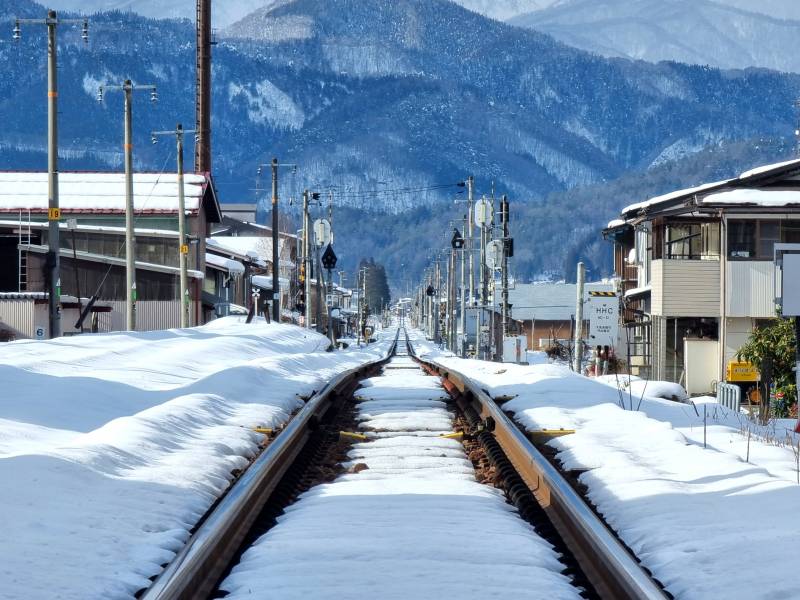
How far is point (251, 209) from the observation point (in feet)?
440

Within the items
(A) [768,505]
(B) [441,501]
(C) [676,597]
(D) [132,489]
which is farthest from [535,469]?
(C) [676,597]

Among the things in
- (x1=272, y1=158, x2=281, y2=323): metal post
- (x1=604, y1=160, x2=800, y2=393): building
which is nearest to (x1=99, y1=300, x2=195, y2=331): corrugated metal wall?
(x1=272, y1=158, x2=281, y2=323): metal post

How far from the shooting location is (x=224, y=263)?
69.8 metres

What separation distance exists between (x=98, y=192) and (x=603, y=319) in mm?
38273

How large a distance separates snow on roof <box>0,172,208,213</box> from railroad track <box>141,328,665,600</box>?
1971 inches

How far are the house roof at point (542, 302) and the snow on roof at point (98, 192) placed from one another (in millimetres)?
38904

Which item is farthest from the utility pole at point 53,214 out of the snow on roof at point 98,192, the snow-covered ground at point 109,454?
the snow on roof at point 98,192

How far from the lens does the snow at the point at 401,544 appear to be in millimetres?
5797

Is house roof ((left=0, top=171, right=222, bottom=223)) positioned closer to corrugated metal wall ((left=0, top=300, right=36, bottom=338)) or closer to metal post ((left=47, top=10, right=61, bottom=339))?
corrugated metal wall ((left=0, top=300, right=36, bottom=338))

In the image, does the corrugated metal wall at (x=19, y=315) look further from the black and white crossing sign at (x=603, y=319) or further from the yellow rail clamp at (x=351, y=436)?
the yellow rail clamp at (x=351, y=436)

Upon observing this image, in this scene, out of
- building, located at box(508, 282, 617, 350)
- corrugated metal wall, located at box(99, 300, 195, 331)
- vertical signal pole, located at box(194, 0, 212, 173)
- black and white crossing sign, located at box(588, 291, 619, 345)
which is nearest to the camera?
black and white crossing sign, located at box(588, 291, 619, 345)

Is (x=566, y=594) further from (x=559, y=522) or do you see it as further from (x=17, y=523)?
(x=17, y=523)

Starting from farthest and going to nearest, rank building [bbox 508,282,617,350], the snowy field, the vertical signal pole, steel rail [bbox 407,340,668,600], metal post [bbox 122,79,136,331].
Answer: building [bbox 508,282,617,350], the vertical signal pole, metal post [bbox 122,79,136,331], the snowy field, steel rail [bbox 407,340,668,600]

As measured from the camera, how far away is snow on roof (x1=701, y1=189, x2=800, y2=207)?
3975 cm
